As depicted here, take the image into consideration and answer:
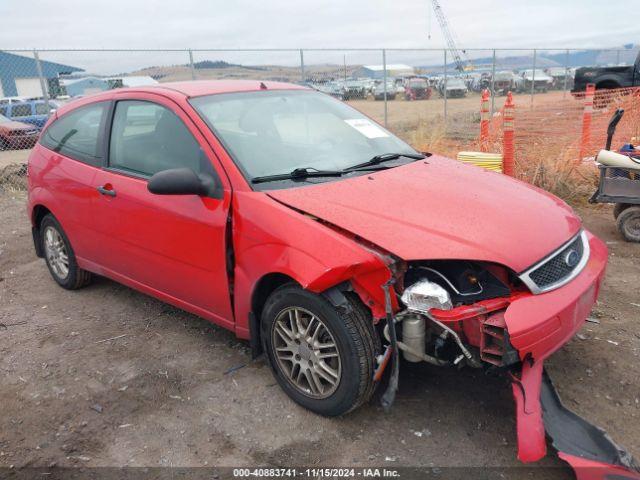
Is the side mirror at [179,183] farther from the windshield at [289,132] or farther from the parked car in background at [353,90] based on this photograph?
the parked car in background at [353,90]

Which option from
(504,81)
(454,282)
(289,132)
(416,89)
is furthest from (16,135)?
(504,81)

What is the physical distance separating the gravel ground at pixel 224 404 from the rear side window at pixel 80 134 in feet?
4.25

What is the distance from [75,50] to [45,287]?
21.7 ft

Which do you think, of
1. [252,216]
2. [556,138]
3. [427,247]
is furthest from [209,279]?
[556,138]

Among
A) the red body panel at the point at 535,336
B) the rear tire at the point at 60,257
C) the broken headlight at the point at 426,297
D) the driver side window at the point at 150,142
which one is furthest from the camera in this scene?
the rear tire at the point at 60,257

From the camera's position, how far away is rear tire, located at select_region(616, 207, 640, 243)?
17.7 ft

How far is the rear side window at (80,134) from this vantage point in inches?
160

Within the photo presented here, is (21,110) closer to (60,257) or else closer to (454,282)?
(60,257)

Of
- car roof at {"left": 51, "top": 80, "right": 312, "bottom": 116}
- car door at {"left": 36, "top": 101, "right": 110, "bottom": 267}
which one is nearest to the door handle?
car door at {"left": 36, "top": 101, "right": 110, "bottom": 267}

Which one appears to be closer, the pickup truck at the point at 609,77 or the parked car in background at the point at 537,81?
the pickup truck at the point at 609,77

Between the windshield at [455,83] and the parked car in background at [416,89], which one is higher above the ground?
the windshield at [455,83]

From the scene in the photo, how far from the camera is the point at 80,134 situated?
14.1ft

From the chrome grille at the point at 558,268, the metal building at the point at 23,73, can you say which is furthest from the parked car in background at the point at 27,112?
the chrome grille at the point at 558,268

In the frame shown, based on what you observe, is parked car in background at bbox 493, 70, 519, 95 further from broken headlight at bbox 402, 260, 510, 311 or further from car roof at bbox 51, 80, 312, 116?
broken headlight at bbox 402, 260, 510, 311
